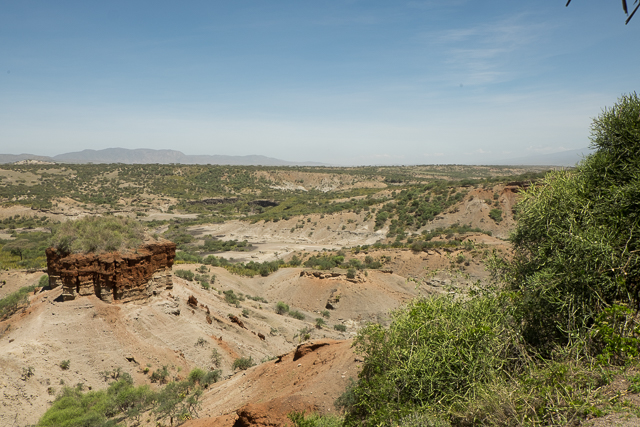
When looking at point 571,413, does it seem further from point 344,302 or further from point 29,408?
point 344,302

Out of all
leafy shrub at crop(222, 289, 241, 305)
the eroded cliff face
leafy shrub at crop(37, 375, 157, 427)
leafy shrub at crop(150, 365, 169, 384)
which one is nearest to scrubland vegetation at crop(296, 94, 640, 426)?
leafy shrub at crop(37, 375, 157, 427)

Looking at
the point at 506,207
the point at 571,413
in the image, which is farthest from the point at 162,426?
the point at 506,207

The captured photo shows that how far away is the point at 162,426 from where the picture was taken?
9.04 meters

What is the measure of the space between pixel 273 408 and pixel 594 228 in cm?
699

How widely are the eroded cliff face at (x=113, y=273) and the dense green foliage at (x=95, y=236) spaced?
411 millimetres

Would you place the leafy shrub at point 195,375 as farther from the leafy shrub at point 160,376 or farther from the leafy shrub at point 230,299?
the leafy shrub at point 230,299

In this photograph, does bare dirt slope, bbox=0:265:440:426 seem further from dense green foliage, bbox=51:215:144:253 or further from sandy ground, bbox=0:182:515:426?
dense green foliage, bbox=51:215:144:253

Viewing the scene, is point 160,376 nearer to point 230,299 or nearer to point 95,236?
point 95,236

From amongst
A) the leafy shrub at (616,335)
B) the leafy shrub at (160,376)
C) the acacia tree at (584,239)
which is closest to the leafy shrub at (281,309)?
the leafy shrub at (160,376)

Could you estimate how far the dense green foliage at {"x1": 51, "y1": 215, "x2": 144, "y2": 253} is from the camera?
1420 centimetres

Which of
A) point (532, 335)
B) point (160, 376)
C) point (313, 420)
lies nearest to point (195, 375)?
point (160, 376)

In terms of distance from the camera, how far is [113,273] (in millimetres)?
14086

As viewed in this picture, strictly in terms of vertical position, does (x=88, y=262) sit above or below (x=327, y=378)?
above

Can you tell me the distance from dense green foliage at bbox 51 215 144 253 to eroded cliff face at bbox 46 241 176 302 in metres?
0.41
